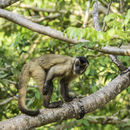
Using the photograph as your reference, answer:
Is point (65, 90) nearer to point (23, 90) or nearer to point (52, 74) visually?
point (52, 74)

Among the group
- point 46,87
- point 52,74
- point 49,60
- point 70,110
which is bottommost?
point 70,110

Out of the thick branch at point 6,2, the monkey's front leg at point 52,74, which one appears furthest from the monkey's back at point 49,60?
the thick branch at point 6,2

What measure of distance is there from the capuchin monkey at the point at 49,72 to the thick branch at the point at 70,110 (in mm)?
508

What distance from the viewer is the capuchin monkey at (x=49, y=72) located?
18.3 ft

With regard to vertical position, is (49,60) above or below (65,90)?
above

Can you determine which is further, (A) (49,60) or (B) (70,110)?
(A) (49,60)

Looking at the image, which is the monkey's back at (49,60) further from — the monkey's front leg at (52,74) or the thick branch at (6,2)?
the thick branch at (6,2)

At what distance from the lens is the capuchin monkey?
18.3 feet

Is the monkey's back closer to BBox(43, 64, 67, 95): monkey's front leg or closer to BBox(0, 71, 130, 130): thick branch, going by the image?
BBox(43, 64, 67, 95): monkey's front leg

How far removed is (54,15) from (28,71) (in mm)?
4796

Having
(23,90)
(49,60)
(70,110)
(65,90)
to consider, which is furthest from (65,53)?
(70,110)

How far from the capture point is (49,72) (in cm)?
573

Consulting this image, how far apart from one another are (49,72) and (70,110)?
4.00 feet

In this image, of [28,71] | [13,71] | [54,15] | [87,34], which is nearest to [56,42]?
[13,71]
